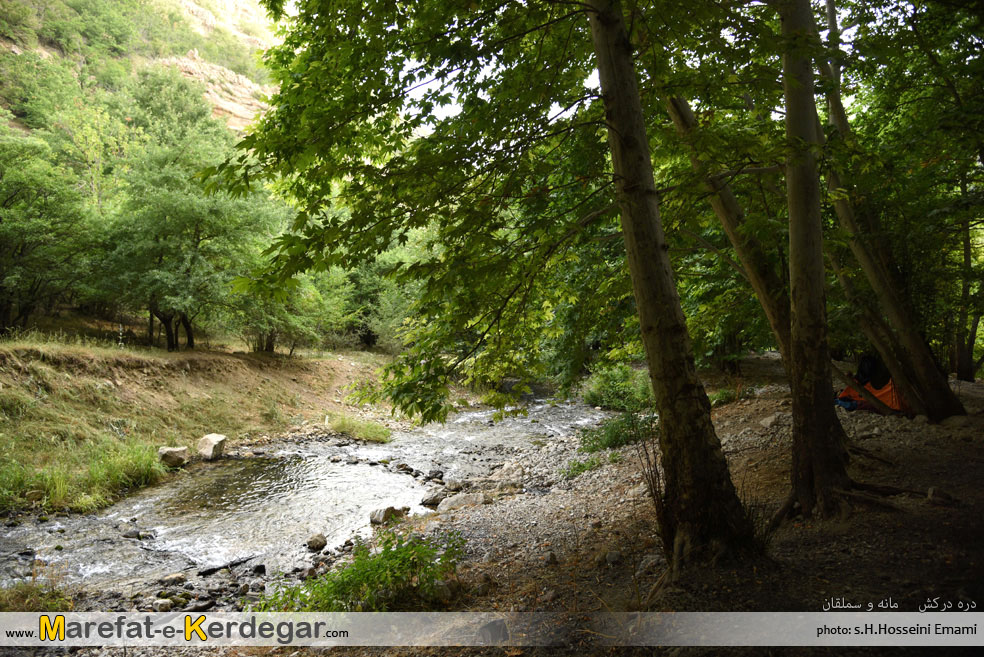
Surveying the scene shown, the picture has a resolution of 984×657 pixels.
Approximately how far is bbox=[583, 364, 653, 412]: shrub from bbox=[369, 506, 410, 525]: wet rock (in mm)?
6159

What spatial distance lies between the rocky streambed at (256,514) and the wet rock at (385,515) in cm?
16

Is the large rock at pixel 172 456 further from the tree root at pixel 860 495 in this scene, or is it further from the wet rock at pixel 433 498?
the tree root at pixel 860 495

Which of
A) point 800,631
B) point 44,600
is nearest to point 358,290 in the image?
point 44,600

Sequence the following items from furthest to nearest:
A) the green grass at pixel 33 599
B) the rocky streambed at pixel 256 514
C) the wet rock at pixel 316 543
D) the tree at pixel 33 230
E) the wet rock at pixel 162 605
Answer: the tree at pixel 33 230 → the wet rock at pixel 316 543 → the rocky streambed at pixel 256 514 → the wet rock at pixel 162 605 → the green grass at pixel 33 599

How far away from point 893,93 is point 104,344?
17728 mm

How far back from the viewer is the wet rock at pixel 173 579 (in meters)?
5.39

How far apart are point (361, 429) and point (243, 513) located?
19.0 feet

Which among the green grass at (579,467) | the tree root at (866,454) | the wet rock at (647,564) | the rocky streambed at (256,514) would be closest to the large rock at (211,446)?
the rocky streambed at (256,514)

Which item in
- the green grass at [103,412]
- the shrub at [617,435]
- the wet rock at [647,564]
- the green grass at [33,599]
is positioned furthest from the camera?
the shrub at [617,435]

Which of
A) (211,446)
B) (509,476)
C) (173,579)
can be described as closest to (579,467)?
(509,476)

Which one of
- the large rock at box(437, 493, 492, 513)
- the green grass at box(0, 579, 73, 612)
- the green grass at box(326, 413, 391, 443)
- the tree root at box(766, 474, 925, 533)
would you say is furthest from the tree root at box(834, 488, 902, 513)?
the green grass at box(326, 413, 391, 443)

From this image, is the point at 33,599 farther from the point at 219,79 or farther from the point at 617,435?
the point at 219,79

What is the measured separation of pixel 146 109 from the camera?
3259 cm

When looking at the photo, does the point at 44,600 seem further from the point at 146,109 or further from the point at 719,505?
the point at 146,109
